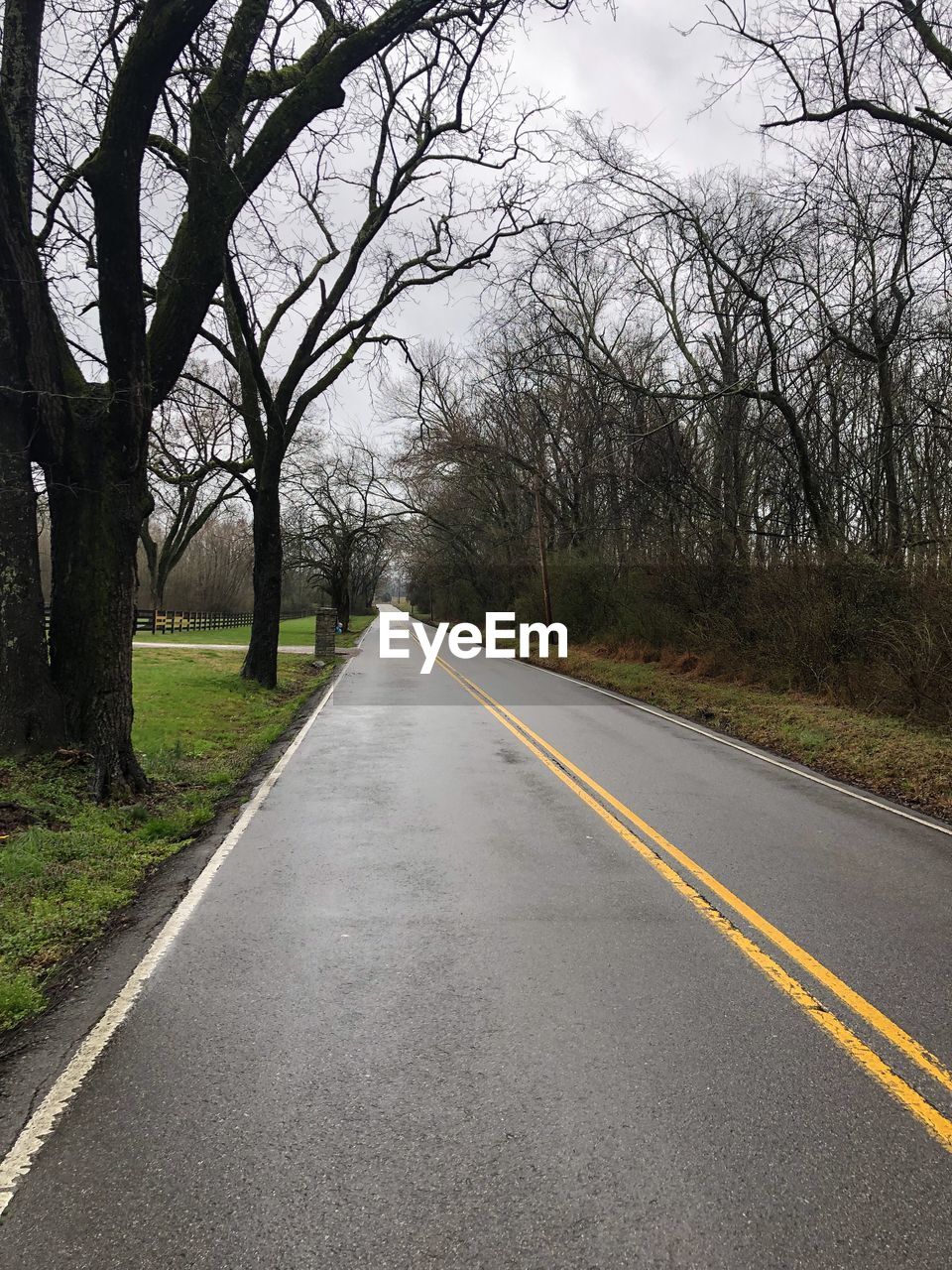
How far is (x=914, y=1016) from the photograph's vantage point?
357 centimetres

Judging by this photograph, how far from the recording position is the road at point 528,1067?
233 centimetres

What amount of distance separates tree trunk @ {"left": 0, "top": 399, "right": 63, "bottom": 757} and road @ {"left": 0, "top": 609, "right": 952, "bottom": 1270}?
106 inches

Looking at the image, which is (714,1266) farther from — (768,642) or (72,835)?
(768,642)

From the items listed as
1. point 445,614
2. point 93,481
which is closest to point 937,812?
point 93,481

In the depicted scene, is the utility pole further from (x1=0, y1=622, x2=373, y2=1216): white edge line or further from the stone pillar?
(x1=0, y1=622, x2=373, y2=1216): white edge line

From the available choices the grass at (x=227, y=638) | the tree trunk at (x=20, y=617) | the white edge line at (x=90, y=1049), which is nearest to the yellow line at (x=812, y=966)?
the white edge line at (x=90, y=1049)

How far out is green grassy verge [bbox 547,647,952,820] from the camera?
8.62 m

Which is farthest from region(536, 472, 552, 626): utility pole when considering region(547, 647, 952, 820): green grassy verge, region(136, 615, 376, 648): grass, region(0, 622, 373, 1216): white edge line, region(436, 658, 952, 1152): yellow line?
region(0, 622, 373, 1216): white edge line

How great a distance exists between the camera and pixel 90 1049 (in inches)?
131

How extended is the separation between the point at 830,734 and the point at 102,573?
31.3 ft

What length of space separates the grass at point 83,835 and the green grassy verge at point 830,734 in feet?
23.6

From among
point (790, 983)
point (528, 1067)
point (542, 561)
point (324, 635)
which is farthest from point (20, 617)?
point (542, 561)

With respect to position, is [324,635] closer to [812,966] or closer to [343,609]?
[343,609]

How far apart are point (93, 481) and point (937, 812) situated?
879 centimetres
